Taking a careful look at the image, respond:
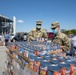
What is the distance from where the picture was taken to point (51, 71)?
2.47 metres

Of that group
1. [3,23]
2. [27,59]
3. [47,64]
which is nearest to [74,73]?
[47,64]

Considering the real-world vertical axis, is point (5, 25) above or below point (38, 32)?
above

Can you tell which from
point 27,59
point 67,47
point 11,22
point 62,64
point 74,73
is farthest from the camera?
point 11,22

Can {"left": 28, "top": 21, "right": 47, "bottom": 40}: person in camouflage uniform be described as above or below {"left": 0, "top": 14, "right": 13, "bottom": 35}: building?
below

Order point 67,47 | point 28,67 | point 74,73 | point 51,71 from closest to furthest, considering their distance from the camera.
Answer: point 74,73 < point 51,71 < point 28,67 < point 67,47

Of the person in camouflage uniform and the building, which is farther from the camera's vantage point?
the building

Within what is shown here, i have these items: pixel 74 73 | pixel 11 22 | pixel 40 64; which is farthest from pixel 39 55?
pixel 11 22

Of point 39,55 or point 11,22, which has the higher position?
point 11,22

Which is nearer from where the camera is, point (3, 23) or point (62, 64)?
point (62, 64)

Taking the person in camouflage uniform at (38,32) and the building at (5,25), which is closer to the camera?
the person in camouflage uniform at (38,32)

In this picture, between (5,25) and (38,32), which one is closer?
(38,32)

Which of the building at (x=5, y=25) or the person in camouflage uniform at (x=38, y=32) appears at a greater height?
the building at (x=5, y=25)

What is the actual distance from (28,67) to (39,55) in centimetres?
31

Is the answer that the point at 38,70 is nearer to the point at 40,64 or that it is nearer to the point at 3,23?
the point at 40,64
